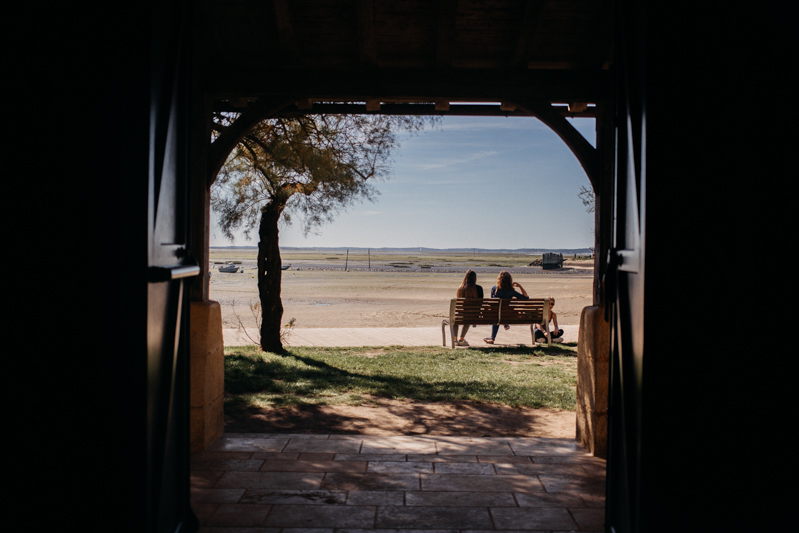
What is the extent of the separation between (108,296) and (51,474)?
63 centimetres

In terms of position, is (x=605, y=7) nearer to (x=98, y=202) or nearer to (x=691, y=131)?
(x=691, y=131)

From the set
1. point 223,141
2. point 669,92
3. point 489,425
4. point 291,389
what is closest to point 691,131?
point 669,92

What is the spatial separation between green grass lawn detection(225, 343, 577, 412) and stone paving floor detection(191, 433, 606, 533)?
5.57ft

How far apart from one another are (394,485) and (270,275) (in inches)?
247

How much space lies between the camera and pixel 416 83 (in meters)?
4.31

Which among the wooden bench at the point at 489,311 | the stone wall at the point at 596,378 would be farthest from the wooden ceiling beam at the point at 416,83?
the wooden bench at the point at 489,311

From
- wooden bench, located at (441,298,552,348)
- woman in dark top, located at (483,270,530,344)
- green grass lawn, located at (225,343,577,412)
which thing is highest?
woman in dark top, located at (483,270,530,344)

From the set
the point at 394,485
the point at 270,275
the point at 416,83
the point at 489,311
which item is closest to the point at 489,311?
the point at 489,311

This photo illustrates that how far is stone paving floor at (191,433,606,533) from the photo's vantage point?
9.52ft

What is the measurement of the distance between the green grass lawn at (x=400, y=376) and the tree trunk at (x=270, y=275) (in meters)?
0.32

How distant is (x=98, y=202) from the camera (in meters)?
1.92

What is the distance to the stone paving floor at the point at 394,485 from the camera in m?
2.90

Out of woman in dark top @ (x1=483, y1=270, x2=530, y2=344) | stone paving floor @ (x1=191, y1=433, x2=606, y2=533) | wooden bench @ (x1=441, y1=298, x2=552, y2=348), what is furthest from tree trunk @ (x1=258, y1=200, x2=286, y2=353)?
stone paving floor @ (x1=191, y1=433, x2=606, y2=533)

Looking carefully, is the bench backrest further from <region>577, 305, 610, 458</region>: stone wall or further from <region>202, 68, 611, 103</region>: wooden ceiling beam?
<region>202, 68, 611, 103</region>: wooden ceiling beam
